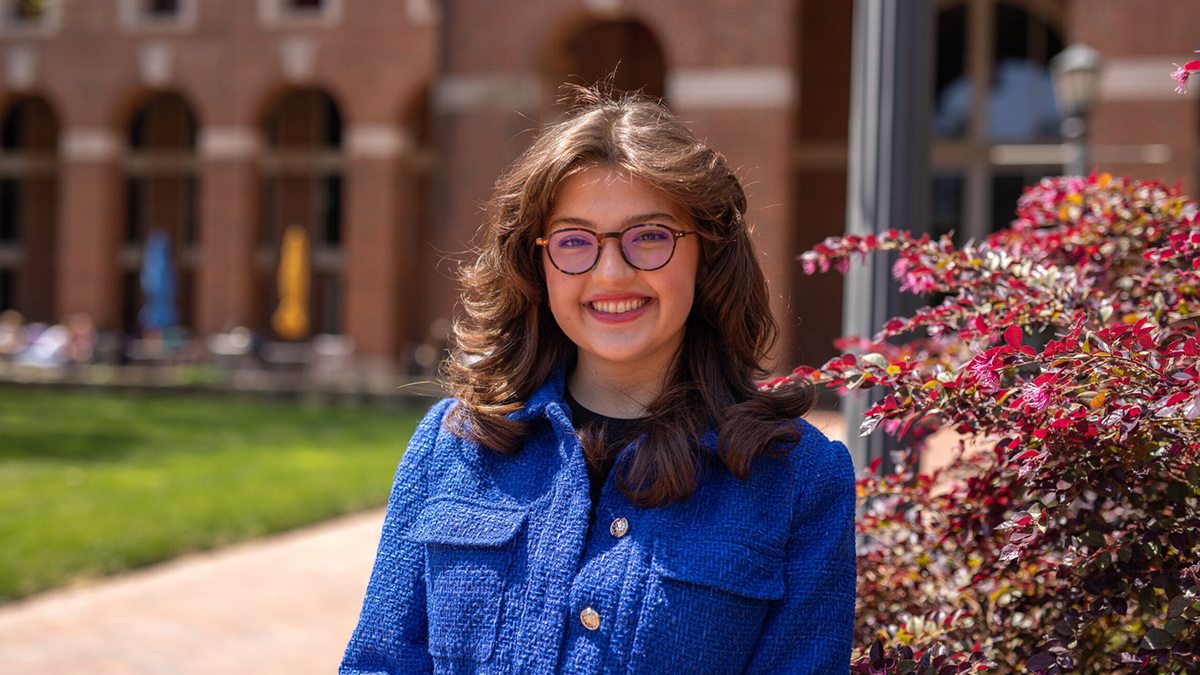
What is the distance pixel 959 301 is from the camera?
2.58 meters

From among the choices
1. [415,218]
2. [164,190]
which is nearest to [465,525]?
[415,218]

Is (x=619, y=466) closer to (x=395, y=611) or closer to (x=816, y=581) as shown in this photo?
(x=816, y=581)

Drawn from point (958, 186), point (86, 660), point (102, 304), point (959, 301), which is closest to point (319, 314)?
point (102, 304)

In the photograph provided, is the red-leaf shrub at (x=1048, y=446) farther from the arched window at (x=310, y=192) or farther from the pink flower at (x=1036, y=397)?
the arched window at (x=310, y=192)

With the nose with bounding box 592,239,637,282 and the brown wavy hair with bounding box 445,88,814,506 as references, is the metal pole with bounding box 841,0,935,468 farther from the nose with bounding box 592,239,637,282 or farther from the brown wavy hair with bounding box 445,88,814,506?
the nose with bounding box 592,239,637,282

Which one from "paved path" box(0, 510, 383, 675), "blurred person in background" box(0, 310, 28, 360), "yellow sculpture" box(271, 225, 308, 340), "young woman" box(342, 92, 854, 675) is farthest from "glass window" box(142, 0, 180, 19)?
"young woman" box(342, 92, 854, 675)

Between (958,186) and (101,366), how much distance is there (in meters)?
17.7

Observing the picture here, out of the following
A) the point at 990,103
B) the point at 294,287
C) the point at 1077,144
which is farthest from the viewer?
the point at 294,287

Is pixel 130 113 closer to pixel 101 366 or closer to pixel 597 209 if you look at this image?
pixel 101 366

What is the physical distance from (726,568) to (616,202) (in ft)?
2.06

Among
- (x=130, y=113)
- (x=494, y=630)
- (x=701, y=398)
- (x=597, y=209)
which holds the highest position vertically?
(x=130, y=113)

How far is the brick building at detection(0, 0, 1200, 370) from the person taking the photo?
19656mm

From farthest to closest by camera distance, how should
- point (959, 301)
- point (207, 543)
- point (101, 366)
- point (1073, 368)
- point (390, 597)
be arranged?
1. point (101, 366)
2. point (207, 543)
3. point (959, 301)
4. point (390, 597)
5. point (1073, 368)

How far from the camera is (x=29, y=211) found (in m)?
30.9
